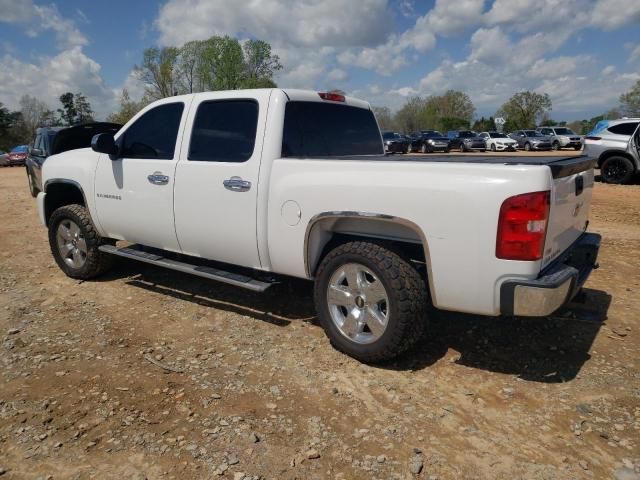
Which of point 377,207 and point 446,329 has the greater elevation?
point 377,207

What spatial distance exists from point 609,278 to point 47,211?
615cm

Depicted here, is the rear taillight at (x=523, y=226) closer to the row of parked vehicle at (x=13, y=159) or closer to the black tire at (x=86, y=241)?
the black tire at (x=86, y=241)

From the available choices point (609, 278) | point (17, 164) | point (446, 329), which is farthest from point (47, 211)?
point (17, 164)

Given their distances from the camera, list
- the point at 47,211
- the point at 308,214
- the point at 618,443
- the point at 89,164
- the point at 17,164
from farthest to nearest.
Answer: the point at 17,164
the point at 47,211
the point at 89,164
the point at 308,214
the point at 618,443

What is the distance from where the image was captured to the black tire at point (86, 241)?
5215 mm

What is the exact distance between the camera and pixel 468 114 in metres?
77.4

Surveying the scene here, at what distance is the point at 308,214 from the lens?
11.6 ft

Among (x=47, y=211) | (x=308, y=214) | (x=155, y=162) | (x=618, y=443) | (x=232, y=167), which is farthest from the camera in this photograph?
(x=47, y=211)

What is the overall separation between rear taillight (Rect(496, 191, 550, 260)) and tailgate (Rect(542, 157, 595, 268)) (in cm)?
12

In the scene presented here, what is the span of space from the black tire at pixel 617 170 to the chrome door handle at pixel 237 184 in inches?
473

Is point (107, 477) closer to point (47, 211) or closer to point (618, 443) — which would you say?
point (618, 443)

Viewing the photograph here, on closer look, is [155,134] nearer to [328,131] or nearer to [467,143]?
[328,131]

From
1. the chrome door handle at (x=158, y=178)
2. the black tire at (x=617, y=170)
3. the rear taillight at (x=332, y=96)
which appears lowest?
the black tire at (x=617, y=170)

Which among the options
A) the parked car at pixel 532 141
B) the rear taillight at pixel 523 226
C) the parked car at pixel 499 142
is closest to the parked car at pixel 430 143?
the parked car at pixel 499 142
